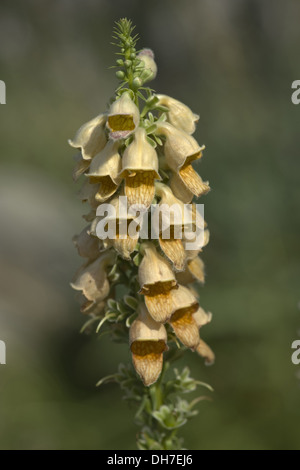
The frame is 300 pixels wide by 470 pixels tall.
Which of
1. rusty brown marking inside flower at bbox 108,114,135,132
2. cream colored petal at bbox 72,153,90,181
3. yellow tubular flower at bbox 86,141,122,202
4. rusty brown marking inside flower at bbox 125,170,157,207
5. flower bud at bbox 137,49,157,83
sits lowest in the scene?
rusty brown marking inside flower at bbox 125,170,157,207

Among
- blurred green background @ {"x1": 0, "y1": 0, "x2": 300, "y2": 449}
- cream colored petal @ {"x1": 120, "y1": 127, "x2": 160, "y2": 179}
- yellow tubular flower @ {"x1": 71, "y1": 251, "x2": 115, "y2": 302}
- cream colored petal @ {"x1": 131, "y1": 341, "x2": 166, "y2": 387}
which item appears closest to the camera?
cream colored petal @ {"x1": 120, "y1": 127, "x2": 160, "y2": 179}

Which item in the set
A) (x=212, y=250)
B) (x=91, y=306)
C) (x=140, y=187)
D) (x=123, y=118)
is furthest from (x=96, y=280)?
(x=212, y=250)

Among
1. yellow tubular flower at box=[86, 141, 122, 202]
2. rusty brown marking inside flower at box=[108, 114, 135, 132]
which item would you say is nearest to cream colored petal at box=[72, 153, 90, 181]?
yellow tubular flower at box=[86, 141, 122, 202]

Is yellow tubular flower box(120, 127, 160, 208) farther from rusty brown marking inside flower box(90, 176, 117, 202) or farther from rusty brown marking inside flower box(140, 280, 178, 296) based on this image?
rusty brown marking inside flower box(140, 280, 178, 296)

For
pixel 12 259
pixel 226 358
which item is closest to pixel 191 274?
pixel 226 358

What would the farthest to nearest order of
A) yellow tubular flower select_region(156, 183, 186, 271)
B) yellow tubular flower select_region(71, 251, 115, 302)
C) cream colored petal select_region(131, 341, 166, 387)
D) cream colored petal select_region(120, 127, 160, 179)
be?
yellow tubular flower select_region(71, 251, 115, 302) → cream colored petal select_region(131, 341, 166, 387) → yellow tubular flower select_region(156, 183, 186, 271) → cream colored petal select_region(120, 127, 160, 179)

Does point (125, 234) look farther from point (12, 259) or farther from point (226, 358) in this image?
point (12, 259)

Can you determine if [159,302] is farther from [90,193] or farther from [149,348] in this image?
[90,193]
